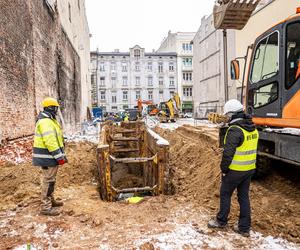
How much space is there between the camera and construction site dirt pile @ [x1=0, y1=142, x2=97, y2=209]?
207 inches

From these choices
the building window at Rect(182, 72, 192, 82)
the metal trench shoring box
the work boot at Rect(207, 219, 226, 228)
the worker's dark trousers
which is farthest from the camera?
the building window at Rect(182, 72, 192, 82)

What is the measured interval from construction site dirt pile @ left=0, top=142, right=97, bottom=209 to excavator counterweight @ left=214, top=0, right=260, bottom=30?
5678 millimetres

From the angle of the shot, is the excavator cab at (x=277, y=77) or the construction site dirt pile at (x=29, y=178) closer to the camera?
the excavator cab at (x=277, y=77)

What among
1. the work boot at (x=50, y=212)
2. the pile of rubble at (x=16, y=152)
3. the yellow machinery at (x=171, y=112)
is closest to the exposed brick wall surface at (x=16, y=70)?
the pile of rubble at (x=16, y=152)

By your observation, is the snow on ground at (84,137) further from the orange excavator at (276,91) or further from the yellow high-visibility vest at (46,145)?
the orange excavator at (276,91)

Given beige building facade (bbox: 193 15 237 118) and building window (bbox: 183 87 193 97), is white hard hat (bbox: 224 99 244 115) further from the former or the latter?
building window (bbox: 183 87 193 97)

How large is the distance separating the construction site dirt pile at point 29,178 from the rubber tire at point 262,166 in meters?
4.14

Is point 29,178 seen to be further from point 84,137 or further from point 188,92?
point 188,92

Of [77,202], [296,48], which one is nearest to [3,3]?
[77,202]

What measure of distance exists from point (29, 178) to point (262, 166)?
522 cm

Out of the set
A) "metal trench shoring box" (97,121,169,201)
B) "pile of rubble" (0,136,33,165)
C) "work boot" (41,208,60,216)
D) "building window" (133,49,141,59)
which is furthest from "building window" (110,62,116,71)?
"work boot" (41,208,60,216)

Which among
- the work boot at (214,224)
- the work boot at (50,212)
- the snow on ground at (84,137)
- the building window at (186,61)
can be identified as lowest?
the work boot at (214,224)

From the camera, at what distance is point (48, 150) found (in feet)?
14.7

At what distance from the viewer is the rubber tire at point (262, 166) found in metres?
6.15
